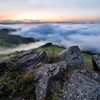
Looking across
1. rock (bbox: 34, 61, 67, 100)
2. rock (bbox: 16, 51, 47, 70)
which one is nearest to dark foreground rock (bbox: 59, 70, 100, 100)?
rock (bbox: 34, 61, 67, 100)

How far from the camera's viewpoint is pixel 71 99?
14.5ft

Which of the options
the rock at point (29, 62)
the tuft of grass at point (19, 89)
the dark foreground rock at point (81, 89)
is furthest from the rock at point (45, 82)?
the rock at point (29, 62)

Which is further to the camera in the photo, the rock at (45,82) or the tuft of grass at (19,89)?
the tuft of grass at (19,89)

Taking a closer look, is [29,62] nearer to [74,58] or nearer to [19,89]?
[19,89]

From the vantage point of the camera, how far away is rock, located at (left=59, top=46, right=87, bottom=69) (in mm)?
9579

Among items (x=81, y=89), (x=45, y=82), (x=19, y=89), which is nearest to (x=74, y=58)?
(x=45, y=82)

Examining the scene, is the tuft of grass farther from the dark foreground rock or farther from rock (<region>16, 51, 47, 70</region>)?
the dark foreground rock

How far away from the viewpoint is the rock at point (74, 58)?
31.4 ft

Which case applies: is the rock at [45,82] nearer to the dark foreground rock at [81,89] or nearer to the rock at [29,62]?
the dark foreground rock at [81,89]

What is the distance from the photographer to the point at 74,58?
10508 mm

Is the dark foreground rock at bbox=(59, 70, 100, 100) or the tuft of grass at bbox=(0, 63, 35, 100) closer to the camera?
the dark foreground rock at bbox=(59, 70, 100, 100)

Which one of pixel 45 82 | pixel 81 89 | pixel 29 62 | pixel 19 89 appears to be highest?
pixel 81 89

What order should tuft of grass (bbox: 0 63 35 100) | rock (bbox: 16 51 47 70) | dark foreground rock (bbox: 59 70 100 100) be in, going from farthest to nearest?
rock (bbox: 16 51 47 70) → tuft of grass (bbox: 0 63 35 100) → dark foreground rock (bbox: 59 70 100 100)

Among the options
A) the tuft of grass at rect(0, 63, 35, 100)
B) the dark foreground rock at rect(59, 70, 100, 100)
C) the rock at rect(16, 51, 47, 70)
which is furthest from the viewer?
the rock at rect(16, 51, 47, 70)
